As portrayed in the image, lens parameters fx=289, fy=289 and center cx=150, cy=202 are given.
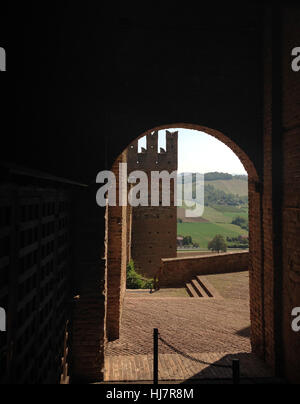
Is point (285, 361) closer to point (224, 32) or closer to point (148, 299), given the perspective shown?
point (148, 299)

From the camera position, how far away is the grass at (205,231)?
83.3 m

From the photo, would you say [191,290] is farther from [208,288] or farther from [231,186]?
[231,186]

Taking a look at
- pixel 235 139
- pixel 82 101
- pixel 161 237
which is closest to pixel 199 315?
pixel 235 139

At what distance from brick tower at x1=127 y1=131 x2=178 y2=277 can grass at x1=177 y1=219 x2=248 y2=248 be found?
55.5 meters

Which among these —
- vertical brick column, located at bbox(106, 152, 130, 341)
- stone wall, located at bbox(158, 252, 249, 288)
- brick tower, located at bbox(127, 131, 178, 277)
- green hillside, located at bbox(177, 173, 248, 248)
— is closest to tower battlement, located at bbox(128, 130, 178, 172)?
brick tower, located at bbox(127, 131, 178, 277)

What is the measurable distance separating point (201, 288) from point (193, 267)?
1.77 metres

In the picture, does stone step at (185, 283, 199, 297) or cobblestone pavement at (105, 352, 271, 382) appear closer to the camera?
cobblestone pavement at (105, 352, 271, 382)

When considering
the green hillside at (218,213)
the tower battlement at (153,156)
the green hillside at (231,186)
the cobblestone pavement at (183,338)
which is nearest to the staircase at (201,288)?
the cobblestone pavement at (183,338)

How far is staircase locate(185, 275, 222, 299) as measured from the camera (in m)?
10.2

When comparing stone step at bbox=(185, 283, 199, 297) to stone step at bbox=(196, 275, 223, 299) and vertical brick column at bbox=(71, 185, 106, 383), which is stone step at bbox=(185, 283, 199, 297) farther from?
vertical brick column at bbox=(71, 185, 106, 383)

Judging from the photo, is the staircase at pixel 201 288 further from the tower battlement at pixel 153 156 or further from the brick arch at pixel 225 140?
the tower battlement at pixel 153 156

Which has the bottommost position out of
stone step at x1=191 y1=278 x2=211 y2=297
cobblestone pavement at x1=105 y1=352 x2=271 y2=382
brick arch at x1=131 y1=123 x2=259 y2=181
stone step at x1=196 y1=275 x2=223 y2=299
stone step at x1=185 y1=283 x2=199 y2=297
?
stone step at x1=185 y1=283 x2=199 y2=297

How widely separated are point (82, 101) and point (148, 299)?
674cm

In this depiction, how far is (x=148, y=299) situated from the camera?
9508mm
